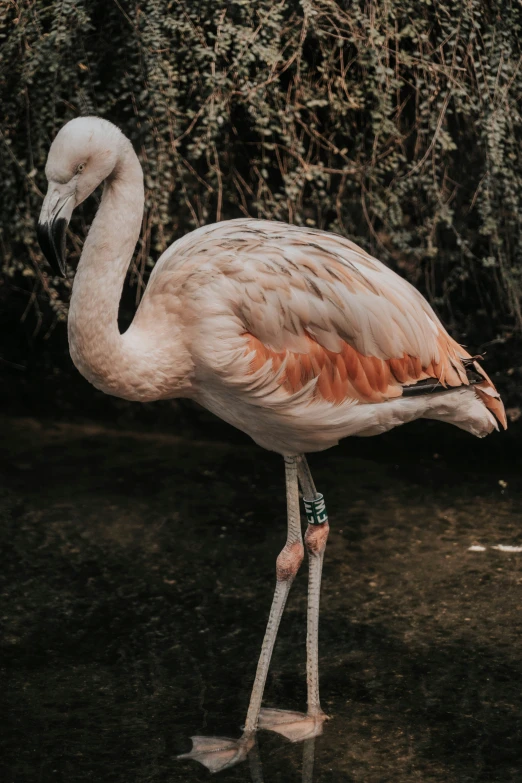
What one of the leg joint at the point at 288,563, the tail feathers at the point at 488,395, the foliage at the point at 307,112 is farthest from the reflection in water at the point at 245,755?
the foliage at the point at 307,112

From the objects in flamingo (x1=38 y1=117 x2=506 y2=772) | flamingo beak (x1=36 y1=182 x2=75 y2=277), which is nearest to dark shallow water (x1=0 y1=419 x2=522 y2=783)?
flamingo (x1=38 y1=117 x2=506 y2=772)

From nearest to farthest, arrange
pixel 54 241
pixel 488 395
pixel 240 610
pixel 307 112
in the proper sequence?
pixel 54 241
pixel 488 395
pixel 240 610
pixel 307 112

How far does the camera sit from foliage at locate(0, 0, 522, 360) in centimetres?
479

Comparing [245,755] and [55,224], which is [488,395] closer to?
[245,755]

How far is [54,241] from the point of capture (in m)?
2.94

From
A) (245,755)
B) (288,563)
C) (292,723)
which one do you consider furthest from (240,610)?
(245,755)

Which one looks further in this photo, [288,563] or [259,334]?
[288,563]

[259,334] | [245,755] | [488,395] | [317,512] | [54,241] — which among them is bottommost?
[245,755]

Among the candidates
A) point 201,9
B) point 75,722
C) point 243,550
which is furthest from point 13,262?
point 75,722

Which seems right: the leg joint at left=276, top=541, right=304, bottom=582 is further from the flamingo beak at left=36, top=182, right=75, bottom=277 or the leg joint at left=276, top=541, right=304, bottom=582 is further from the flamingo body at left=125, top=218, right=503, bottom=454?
the flamingo beak at left=36, top=182, right=75, bottom=277

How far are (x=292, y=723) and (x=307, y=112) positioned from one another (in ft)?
10.5

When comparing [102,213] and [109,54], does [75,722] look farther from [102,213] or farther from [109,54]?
[109,54]

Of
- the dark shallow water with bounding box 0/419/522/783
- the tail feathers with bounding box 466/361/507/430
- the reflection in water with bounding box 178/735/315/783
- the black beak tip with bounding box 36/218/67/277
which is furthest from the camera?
the tail feathers with bounding box 466/361/507/430

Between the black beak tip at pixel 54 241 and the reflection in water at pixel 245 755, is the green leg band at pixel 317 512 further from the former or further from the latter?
the black beak tip at pixel 54 241
